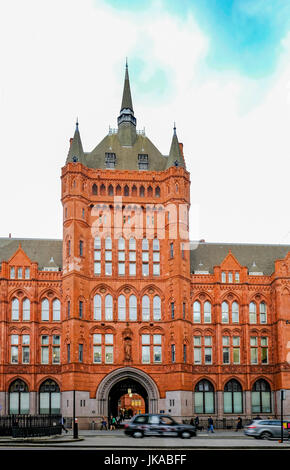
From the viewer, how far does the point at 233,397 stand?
239 feet

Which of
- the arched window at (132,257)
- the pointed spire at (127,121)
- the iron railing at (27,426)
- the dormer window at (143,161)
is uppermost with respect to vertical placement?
the pointed spire at (127,121)

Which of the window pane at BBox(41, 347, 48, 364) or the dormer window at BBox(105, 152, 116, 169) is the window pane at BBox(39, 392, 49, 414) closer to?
the window pane at BBox(41, 347, 48, 364)

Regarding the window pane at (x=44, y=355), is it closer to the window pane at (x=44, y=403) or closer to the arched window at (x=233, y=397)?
the window pane at (x=44, y=403)

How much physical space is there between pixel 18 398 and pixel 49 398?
126 inches

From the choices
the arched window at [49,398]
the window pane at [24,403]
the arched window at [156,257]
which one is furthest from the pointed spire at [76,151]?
the window pane at [24,403]

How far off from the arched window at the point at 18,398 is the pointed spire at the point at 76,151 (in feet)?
80.0

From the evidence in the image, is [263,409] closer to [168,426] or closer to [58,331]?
[58,331]

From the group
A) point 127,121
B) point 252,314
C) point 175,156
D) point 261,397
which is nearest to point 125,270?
point 175,156

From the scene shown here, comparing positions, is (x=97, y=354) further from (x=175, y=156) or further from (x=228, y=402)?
(x=175, y=156)

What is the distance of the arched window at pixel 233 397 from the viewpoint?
72.2 m

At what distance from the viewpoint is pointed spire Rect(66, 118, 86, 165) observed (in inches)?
2886

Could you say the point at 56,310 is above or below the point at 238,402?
above

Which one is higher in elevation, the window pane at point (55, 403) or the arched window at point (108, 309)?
the arched window at point (108, 309)
